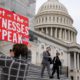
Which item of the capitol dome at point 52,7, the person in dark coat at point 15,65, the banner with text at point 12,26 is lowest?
the person in dark coat at point 15,65

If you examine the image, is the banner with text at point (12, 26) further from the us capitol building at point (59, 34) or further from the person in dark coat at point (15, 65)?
the us capitol building at point (59, 34)

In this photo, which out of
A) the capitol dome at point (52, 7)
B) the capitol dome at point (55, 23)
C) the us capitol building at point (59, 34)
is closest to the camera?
the us capitol building at point (59, 34)

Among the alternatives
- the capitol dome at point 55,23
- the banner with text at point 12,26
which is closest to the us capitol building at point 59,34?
the capitol dome at point 55,23

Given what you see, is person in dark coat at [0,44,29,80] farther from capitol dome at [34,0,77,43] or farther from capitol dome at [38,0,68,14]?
capitol dome at [38,0,68,14]

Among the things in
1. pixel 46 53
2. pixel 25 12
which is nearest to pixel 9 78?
pixel 46 53

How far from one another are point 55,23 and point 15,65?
237 feet

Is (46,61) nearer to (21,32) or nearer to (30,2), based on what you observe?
(21,32)

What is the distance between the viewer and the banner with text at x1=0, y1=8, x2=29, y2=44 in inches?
1030

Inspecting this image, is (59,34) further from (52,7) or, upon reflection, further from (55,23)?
(52,7)

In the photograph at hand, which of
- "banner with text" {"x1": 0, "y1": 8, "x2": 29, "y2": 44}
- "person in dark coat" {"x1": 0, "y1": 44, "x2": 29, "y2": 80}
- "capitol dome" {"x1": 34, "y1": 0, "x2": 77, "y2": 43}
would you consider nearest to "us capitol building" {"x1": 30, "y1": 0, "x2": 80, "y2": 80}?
"capitol dome" {"x1": 34, "y1": 0, "x2": 77, "y2": 43}

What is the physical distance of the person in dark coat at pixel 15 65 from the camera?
3566 mm

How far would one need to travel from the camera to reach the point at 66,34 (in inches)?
2965

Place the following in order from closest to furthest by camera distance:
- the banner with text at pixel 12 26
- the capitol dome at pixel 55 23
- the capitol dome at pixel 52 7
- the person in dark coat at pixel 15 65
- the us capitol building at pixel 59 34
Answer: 1. the person in dark coat at pixel 15 65
2. the banner with text at pixel 12 26
3. the us capitol building at pixel 59 34
4. the capitol dome at pixel 55 23
5. the capitol dome at pixel 52 7

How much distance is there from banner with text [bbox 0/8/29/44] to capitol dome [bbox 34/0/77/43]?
44654 millimetres
